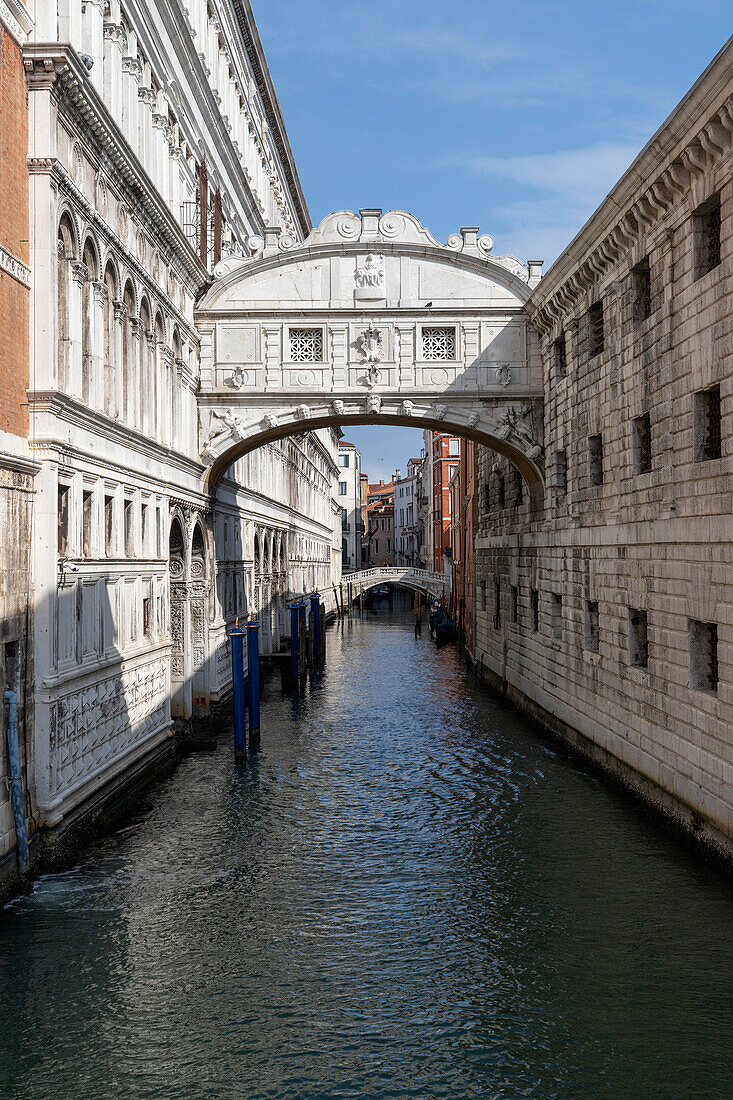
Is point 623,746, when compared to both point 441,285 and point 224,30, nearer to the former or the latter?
point 441,285

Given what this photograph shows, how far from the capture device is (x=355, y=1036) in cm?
716

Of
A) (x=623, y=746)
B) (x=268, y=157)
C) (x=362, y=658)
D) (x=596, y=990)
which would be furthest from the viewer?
(x=362, y=658)

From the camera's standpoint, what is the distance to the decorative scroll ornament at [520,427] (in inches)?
735

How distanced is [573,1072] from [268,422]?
1390 centimetres

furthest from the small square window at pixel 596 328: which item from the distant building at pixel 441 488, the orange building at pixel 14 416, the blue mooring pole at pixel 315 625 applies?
the distant building at pixel 441 488

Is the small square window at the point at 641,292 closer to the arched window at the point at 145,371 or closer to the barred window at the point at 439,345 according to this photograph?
the barred window at the point at 439,345

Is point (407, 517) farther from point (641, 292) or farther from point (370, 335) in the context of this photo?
point (641, 292)

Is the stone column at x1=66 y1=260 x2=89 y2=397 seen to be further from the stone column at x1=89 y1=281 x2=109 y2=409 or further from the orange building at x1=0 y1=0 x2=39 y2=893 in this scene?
the orange building at x1=0 y1=0 x2=39 y2=893

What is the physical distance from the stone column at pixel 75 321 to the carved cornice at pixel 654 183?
659 cm

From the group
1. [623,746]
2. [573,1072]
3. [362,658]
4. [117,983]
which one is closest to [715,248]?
[623,746]

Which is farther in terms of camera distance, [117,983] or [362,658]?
[362,658]

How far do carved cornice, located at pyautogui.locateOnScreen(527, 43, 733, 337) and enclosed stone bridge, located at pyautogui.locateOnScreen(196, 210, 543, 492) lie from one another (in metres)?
2.04

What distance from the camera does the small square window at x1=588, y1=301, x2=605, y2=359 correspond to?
1543 cm

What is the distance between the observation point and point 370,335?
18453 millimetres
